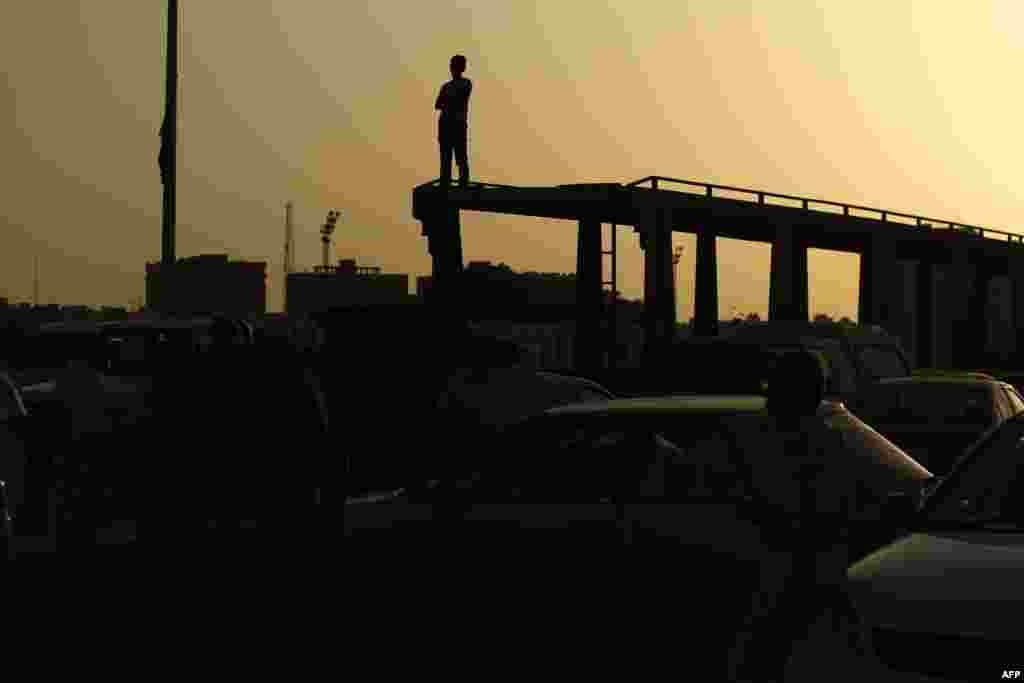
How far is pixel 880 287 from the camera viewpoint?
228ft

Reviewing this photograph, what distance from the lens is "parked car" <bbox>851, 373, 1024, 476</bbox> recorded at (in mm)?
19500

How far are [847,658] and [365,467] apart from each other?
34.5ft

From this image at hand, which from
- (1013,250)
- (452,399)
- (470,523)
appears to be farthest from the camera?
(1013,250)

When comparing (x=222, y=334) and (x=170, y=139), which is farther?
(x=170, y=139)

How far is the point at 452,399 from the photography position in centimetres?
1964

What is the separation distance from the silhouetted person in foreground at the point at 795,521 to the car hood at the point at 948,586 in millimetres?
117

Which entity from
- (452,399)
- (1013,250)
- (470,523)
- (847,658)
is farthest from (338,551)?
(1013,250)

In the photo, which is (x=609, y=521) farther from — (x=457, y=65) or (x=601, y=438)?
(x=457, y=65)

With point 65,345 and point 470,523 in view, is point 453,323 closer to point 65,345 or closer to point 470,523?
point 65,345

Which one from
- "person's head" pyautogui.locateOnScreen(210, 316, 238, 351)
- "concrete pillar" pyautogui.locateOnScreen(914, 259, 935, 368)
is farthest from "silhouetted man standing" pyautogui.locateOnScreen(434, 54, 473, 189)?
"concrete pillar" pyautogui.locateOnScreen(914, 259, 935, 368)

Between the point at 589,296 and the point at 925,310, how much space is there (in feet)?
84.1

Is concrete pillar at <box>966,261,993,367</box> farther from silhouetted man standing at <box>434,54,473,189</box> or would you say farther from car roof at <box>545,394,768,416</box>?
car roof at <box>545,394,768,416</box>

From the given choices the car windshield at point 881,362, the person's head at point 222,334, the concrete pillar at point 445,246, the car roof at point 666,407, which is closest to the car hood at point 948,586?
the car roof at point 666,407

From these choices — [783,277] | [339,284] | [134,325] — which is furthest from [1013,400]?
[339,284]
